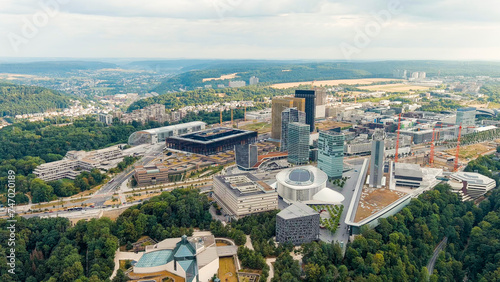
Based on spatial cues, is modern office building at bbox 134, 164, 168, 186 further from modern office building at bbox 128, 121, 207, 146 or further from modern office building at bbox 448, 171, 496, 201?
modern office building at bbox 448, 171, 496, 201

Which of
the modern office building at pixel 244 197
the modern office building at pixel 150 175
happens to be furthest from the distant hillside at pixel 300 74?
A: the modern office building at pixel 244 197

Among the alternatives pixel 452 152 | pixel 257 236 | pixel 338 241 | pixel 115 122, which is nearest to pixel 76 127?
pixel 115 122

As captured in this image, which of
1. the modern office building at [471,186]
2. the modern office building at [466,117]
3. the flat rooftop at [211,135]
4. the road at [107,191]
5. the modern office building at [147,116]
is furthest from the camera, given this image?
the modern office building at [147,116]

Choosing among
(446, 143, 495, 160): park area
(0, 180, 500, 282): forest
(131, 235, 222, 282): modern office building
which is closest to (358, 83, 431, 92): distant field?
(446, 143, 495, 160): park area

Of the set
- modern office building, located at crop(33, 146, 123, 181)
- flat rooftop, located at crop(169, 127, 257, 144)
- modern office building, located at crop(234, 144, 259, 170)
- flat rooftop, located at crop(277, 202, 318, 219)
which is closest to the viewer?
flat rooftop, located at crop(277, 202, 318, 219)

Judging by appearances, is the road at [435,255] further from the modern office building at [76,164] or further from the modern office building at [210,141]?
the modern office building at [76,164]

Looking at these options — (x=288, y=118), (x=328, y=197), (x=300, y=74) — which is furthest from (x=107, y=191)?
(x=300, y=74)

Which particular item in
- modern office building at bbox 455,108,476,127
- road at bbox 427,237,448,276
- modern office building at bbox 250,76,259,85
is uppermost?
modern office building at bbox 250,76,259,85
